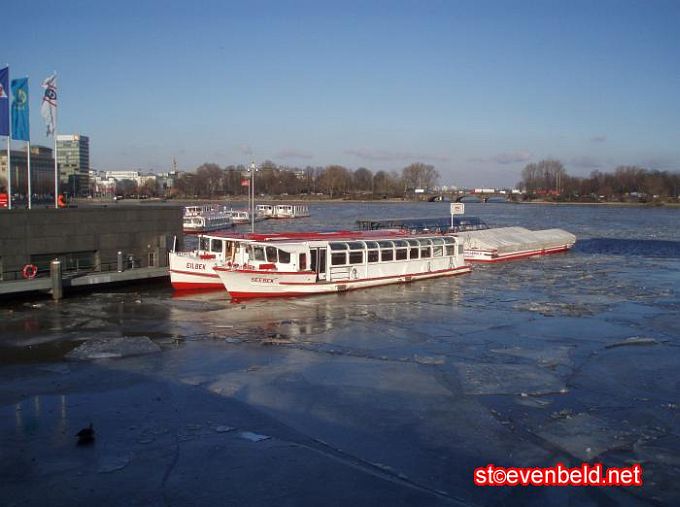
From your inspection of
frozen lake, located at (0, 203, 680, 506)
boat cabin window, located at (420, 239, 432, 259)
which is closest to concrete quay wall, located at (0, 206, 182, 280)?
frozen lake, located at (0, 203, 680, 506)

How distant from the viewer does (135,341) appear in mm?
22016

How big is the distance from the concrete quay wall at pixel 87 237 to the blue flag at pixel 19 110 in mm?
4504

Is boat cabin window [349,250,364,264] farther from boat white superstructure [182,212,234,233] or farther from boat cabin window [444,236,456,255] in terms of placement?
boat white superstructure [182,212,234,233]

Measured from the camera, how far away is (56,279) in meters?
29.8

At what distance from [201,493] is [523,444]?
6392 millimetres

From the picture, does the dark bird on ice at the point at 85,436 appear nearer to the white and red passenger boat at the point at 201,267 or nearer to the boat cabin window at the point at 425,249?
the white and red passenger boat at the point at 201,267

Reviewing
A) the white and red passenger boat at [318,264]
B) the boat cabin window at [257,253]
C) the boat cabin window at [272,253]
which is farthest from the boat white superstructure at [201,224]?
the boat cabin window at [272,253]

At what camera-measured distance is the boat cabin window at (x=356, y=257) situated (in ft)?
115

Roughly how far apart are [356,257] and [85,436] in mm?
22993

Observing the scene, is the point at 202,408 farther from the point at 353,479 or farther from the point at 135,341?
the point at 135,341

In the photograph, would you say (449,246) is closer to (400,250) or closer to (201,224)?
(400,250)

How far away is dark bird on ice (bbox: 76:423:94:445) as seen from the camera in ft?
43.6

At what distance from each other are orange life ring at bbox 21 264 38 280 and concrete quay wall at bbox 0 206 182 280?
0.32m

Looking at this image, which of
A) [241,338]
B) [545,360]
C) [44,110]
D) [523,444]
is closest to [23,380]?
[241,338]
